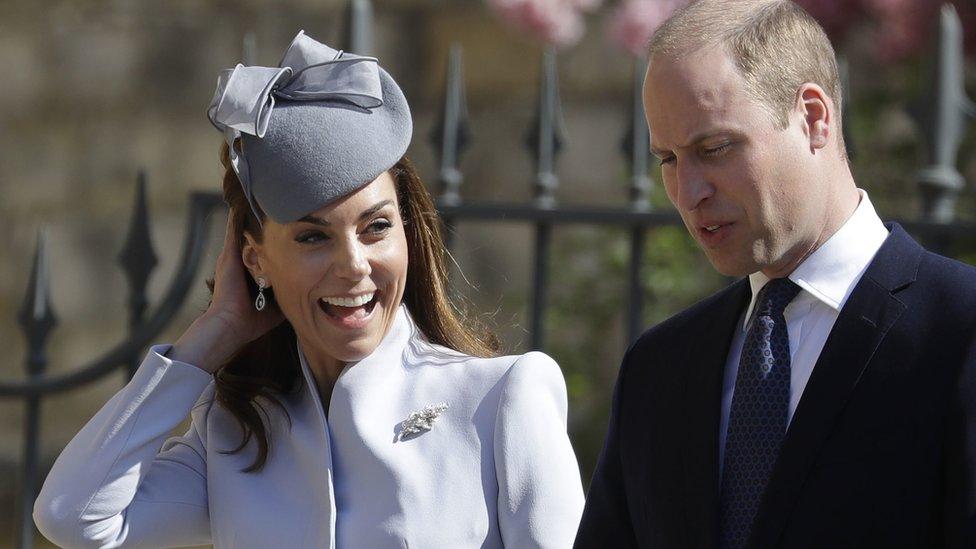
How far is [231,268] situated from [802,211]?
1.21 metres

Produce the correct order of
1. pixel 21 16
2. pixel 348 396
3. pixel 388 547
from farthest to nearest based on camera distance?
pixel 21 16
pixel 348 396
pixel 388 547

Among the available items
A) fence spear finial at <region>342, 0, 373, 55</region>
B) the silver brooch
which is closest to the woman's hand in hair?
the silver brooch

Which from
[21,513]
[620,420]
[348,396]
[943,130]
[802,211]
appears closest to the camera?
[802,211]

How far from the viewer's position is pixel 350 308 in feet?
8.60

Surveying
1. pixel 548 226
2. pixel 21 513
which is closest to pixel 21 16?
pixel 21 513

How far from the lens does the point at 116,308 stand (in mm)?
5820

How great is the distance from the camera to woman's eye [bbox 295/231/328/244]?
2613 millimetres

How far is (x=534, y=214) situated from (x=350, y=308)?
1072mm

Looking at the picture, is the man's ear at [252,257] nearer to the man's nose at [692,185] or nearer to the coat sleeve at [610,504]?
the coat sleeve at [610,504]

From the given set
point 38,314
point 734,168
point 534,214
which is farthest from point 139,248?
point 734,168

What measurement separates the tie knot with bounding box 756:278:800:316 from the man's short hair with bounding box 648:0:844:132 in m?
0.20

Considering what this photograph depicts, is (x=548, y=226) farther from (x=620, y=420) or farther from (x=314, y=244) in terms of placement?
(x=620, y=420)

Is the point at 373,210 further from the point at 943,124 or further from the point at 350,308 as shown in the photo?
the point at 943,124

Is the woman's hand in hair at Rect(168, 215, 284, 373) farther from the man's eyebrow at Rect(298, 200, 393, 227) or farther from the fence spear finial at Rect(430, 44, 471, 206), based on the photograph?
the fence spear finial at Rect(430, 44, 471, 206)
